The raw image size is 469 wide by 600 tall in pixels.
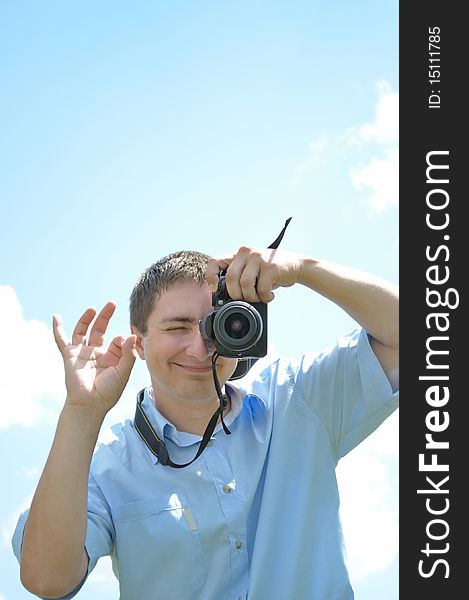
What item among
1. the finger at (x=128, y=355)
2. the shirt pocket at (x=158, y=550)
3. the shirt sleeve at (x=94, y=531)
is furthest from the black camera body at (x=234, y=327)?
the shirt sleeve at (x=94, y=531)

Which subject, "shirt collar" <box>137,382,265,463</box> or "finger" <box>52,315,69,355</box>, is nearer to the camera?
"finger" <box>52,315,69,355</box>

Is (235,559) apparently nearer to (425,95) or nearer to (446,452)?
(446,452)

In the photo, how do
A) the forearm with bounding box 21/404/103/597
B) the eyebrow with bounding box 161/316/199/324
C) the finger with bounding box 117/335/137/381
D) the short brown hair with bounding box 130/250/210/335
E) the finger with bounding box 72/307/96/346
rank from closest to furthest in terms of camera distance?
the forearm with bounding box 21/404/103/597 < the finger with bounding box 117/335/137/381 < the finger with bounding box 72/307/96/346 < the eyebrow with bounding box 161/316/199/324 < the short brown hair with bounding box 130/250/210/335

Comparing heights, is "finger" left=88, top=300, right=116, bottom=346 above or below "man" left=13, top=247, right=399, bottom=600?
above

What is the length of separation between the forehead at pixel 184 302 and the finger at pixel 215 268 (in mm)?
298

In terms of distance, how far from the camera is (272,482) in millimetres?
4312

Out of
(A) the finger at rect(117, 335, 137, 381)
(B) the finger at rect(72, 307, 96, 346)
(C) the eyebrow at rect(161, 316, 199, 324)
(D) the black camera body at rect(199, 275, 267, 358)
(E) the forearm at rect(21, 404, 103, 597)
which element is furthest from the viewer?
(C) the eyebrow at rect(161, 316, 199, 324)

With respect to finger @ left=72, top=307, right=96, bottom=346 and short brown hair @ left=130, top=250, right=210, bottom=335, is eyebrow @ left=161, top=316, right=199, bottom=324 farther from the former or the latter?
finger @ left=72, top=307, right=96, bottom=346

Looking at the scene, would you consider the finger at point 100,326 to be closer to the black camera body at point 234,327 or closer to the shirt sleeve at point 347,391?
the black camera body at point 234,327

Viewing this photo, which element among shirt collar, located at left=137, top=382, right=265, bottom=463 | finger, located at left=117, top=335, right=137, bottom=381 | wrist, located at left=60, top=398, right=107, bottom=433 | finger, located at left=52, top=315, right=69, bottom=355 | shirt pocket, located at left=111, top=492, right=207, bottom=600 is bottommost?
shirt pocket, located at left=111, top=492, right=207, bottom=600

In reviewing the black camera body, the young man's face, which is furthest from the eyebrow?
the black camera body

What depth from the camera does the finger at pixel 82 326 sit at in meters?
4.30

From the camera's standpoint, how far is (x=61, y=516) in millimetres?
3906

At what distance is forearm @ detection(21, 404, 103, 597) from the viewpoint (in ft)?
12.8
